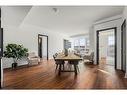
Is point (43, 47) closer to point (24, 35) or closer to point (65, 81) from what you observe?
point (24, 35)

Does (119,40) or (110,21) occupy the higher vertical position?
(110,21)

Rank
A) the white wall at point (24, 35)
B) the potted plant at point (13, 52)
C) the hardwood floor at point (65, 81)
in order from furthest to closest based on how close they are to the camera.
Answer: the white wall at point (24, 35) < the potted plant at point (13, 52) < the hardwood floor at point (65, 81)

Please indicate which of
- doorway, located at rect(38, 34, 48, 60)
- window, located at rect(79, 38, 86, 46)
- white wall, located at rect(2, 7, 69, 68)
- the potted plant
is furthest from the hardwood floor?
window, located at rect(79, 38, 86, 46)

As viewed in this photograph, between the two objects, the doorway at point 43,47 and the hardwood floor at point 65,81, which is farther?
the doorway at point 43,47

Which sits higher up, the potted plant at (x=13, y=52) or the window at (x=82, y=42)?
the window at (x=82, y=42)

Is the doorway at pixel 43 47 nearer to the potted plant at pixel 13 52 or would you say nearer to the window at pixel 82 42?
the potted plant at pixel 13 52

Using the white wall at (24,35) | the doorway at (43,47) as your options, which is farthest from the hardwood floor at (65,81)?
the doorway at (43,47)

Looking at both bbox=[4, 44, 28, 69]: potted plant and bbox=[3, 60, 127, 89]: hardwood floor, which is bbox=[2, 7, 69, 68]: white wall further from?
bbox=[3, 60, 127, 89]: hardwood floor
